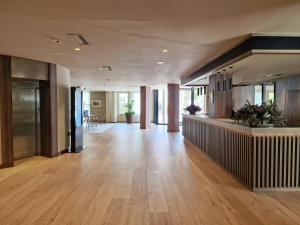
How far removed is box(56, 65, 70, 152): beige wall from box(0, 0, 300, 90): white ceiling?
8.13 ft

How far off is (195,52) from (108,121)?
17.8 metres

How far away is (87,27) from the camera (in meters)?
4.29

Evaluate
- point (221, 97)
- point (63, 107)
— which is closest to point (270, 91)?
point (221, 97)

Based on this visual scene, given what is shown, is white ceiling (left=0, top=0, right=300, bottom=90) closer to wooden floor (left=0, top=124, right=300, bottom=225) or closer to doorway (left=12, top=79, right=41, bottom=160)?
doorway (left=12, top=79, right=41, bottom=160)

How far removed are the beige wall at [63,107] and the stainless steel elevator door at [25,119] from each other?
0.66 metres

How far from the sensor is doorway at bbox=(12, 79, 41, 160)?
7.89 meters

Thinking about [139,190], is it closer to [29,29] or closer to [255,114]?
[255,114]

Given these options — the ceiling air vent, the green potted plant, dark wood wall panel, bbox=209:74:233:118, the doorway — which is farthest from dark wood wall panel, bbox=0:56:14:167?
the green potted plant

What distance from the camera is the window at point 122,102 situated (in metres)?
23.3

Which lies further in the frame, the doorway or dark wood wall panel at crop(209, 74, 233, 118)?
dark wood wall panel at crop(209, 74, 233, 118)

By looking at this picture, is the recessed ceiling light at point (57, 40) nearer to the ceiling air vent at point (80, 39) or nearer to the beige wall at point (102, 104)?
the ceiling air vent at point (80, 39)

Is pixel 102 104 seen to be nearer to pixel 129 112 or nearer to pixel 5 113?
pixel 129 112

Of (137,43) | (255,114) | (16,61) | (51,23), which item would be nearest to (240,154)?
(255,114)

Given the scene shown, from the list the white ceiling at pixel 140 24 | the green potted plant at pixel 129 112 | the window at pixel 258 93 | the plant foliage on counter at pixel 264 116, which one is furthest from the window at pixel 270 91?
the green potted plant at pixel 129 112
